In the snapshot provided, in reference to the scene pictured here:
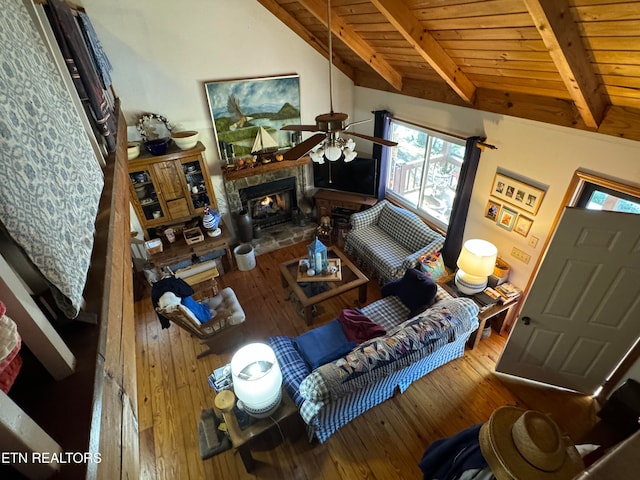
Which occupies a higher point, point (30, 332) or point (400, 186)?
point (30, 332)

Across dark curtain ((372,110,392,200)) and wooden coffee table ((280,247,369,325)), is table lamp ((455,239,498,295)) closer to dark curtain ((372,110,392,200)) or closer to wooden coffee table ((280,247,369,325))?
wooden coffee table ((280,247,369,325))

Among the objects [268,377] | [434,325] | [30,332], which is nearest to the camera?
[30,332]

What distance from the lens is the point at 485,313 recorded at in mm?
3295

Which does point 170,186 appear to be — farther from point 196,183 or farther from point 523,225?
point 523,225

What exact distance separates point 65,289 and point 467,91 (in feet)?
12.5

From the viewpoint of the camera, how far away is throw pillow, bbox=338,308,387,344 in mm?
3055

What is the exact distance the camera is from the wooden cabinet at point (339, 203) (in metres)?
5.25

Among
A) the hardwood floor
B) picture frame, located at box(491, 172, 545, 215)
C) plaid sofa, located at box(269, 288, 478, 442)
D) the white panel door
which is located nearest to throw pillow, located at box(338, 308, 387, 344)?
plaid sofa, located at box(269, 288, 478, 442)

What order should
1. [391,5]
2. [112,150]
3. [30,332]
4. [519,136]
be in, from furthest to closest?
[519,136], [391,5], [112,150], [30,332]

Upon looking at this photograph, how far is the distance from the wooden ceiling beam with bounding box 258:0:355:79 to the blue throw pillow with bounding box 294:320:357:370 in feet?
13.4

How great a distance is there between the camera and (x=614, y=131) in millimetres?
2365

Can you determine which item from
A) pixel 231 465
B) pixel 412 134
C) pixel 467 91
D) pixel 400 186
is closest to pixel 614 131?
pixel 467 91

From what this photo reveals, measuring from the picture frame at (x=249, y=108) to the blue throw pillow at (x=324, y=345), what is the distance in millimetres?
3135

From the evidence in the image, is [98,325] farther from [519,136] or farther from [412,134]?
[412,134]
